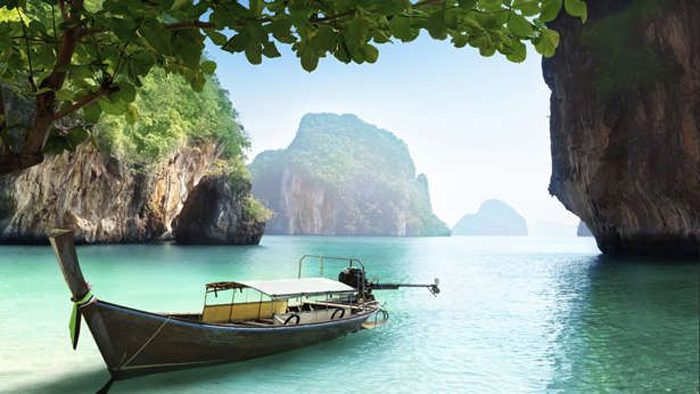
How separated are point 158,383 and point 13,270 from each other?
17906 millimetres

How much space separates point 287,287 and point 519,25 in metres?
10.4

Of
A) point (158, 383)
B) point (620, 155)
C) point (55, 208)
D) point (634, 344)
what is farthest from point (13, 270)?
point (620, 155)

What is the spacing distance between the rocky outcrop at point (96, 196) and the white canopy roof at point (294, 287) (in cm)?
2434

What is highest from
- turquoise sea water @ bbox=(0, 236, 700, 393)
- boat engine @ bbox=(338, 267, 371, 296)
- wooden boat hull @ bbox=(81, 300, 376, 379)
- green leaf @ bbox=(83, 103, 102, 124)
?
green leaf @ bbox=(83, 103, 102, 124)

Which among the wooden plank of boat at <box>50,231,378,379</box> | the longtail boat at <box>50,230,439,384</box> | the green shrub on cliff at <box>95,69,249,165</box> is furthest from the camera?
the green shrub on cliff at <box>95,69,249,165</box>

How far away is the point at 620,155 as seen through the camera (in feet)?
103

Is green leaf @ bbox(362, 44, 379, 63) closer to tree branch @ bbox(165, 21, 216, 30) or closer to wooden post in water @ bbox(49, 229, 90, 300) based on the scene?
tree branch @ bbox(165, 21, 216, 30)

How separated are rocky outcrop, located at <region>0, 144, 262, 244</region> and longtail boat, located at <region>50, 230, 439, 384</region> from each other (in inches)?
973

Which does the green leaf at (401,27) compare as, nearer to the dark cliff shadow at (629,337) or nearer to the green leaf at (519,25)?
the green leaf at (519,25)

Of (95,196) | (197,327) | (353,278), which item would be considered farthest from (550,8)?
(95,196)

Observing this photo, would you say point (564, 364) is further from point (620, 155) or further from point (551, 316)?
point (620, 155)

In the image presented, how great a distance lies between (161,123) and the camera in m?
38.5

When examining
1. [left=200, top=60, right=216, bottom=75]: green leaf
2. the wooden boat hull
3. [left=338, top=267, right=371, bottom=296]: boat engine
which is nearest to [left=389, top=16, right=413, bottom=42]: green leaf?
[left=200, top=60, right=216, bottom=75]: green leaf

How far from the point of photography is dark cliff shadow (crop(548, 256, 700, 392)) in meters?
9.20
